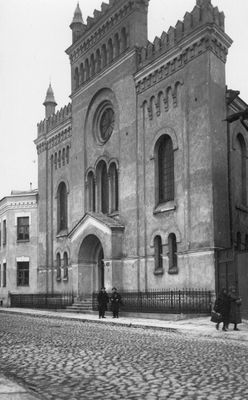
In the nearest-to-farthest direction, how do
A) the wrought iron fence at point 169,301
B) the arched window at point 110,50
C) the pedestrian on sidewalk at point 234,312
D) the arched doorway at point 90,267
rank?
the pedestrian on sidewalk at point 234,312 → the wrought iron fence at point 169,301 → the arched window at point 110,50 → the arched doorway at point 90,267

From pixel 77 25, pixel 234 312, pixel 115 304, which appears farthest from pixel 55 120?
pixel 234 312

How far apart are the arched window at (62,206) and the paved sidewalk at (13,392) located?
28.9 meters

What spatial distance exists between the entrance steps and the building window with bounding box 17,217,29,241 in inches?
437

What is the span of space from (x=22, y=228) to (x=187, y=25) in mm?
21127

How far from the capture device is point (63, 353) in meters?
11.9

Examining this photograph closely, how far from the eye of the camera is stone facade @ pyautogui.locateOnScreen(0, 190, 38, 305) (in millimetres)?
40469

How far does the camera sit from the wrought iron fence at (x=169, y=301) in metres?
23.1

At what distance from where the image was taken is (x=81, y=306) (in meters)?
30.1

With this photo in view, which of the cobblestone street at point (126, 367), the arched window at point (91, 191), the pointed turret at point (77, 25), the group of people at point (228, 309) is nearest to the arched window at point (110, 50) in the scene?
the pointed turret at point (77, 25)

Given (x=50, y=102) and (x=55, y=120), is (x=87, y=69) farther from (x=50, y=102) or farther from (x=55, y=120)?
(x=50, y=102)

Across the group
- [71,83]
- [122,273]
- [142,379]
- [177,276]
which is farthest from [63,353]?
[71,83]

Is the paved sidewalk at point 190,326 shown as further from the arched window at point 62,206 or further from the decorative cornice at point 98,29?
the decorative cornice at point 98,29

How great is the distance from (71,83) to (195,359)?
Answer: 27.4 m

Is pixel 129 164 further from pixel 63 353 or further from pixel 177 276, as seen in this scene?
pixel 63 353
